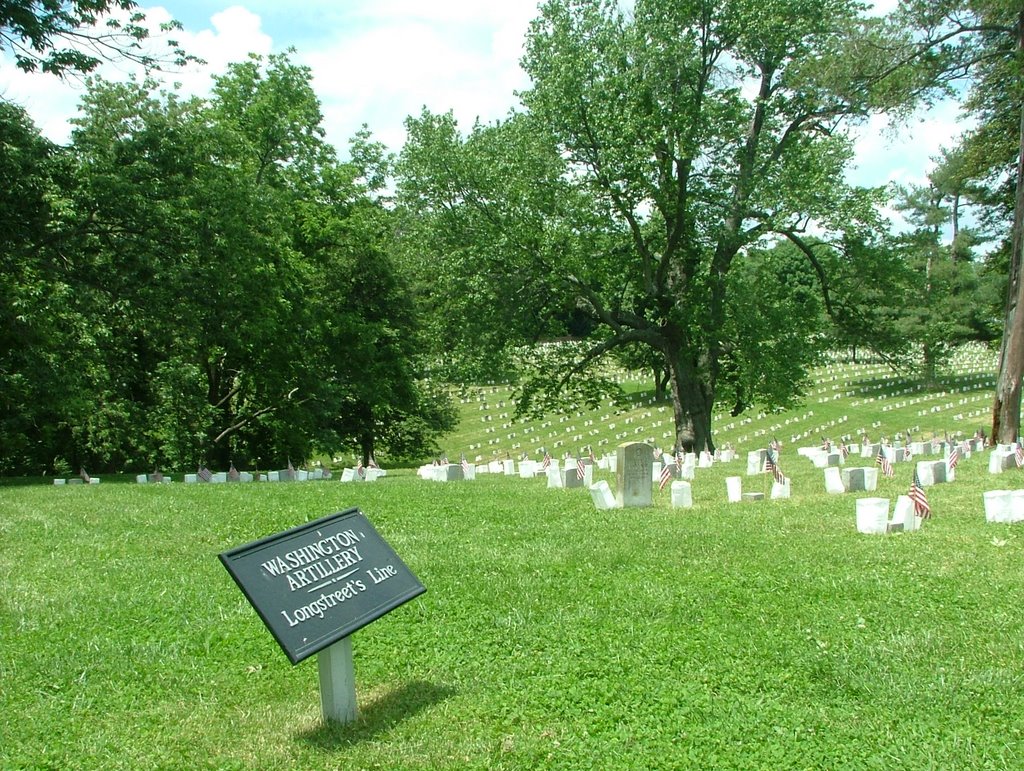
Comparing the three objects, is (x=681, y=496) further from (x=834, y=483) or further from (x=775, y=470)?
(x=834, y=483)

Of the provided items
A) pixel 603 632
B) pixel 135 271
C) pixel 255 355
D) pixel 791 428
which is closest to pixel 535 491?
pixel 603 632

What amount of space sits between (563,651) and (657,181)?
18.9m

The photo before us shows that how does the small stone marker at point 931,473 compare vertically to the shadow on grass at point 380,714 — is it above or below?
below

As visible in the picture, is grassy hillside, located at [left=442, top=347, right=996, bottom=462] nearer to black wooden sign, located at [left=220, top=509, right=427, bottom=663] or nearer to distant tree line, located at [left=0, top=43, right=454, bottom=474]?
distant tree line, located at [left=0, top=43, right=454, bottom=474]

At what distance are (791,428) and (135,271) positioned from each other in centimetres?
3168

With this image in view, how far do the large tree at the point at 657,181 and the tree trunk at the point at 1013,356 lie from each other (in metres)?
3.35

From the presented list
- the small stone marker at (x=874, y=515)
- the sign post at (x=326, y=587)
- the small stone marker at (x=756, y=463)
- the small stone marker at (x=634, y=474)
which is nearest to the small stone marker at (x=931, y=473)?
the small stone marker at (x=756, y=463)

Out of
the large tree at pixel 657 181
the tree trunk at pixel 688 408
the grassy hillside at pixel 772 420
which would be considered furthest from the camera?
the grassy hillside at pixel 772 420

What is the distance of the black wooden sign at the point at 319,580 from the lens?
16.0ft

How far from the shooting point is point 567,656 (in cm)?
611

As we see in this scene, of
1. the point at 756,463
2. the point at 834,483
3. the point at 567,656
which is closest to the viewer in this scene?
the point at 567,656

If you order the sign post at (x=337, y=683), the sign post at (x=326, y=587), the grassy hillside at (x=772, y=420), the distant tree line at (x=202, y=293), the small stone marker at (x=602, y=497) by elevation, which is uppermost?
the distant tree line at (x=202, y=293)

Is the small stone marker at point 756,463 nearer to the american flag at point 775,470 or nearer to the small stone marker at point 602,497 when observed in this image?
the american flag at point 775,470

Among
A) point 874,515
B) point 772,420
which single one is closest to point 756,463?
point 874,515
